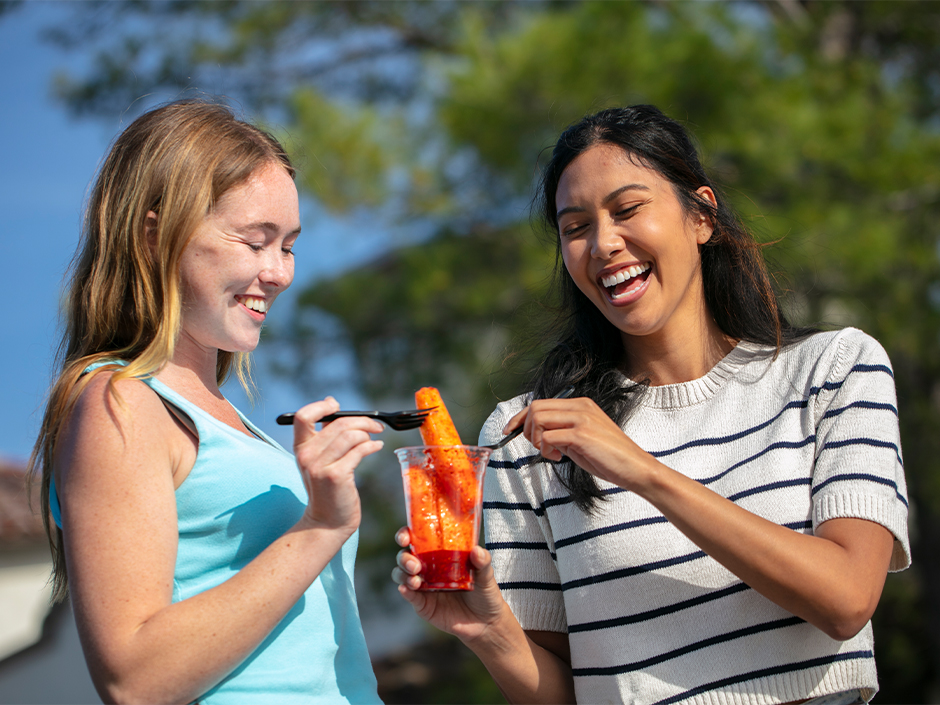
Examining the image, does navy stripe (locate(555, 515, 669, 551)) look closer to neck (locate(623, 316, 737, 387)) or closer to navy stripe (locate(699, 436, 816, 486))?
navy stripe (locate(699, 436, 816, 486))

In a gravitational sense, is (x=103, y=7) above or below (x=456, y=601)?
above

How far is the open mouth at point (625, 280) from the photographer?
222cm

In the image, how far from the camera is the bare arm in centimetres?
175

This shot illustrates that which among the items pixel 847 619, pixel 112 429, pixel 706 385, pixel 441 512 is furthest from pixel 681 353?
pixel 112 429

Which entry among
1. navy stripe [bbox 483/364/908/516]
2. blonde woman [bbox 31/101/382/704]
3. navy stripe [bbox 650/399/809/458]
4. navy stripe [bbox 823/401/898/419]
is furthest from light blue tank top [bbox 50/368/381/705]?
navy stripe [bbox 823/401/898/419]

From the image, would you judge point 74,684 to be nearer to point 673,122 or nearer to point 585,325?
point 585,325

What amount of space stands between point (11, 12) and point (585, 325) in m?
6.40

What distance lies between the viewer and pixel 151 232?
1768mm

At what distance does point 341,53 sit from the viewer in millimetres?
8352

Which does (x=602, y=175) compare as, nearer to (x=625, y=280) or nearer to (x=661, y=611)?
(x=625, y=280)

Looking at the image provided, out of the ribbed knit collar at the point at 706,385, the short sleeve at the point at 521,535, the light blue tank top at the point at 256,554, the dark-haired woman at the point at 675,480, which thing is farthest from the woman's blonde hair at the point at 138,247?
the ribbed knit collar at the point at 706,385

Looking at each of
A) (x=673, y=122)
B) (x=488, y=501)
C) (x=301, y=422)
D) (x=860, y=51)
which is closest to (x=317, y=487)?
(x=301, y=422)

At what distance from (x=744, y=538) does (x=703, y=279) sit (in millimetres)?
1000

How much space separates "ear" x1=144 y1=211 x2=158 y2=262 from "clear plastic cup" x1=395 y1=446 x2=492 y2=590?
2.27ft
